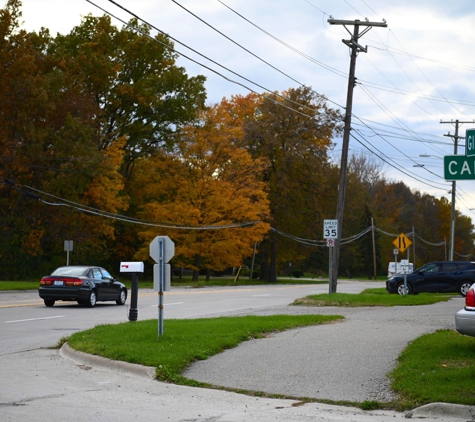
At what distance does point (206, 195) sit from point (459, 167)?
163ft

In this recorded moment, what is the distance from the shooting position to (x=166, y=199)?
60719 mm

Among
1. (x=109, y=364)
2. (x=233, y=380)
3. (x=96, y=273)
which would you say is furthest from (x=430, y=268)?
(x=233, y=380)

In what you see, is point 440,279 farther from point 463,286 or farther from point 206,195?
point 206,195

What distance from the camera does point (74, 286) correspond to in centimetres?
2586

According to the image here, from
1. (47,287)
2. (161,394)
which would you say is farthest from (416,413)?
(47,287)

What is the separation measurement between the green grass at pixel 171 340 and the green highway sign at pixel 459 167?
4.58 m

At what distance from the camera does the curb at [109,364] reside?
1147cm

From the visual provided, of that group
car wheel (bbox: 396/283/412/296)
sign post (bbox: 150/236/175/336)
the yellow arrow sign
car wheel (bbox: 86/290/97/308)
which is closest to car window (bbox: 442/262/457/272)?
car wheel (bbox: 396/283/412/296)

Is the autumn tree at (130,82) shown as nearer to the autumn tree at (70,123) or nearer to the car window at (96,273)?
the autumn tree at (70,123)

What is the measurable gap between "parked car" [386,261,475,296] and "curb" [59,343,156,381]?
26.4 metres

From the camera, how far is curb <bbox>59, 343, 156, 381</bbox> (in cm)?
1147

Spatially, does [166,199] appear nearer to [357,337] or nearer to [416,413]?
[357,337]

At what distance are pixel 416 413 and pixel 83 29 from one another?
57.9 m

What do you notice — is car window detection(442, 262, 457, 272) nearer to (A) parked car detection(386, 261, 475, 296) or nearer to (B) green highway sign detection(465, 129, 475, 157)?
(A) parked car detection(386, 261, 475, 296)
